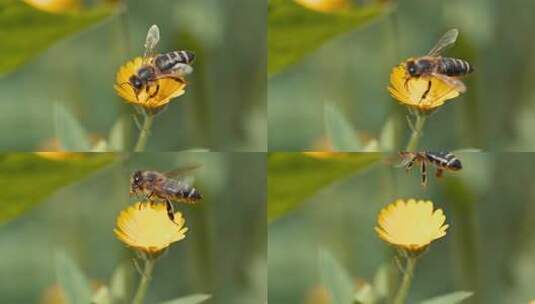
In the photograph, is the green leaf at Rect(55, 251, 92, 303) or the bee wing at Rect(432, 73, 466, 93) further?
the green leaf at Rect(55, 251, 92, 303)

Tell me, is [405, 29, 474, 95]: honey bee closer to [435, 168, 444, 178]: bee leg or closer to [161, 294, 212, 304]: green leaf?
[435, 168, 444, 178]: bee leg

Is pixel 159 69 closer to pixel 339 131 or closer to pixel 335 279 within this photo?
pixel 339 131


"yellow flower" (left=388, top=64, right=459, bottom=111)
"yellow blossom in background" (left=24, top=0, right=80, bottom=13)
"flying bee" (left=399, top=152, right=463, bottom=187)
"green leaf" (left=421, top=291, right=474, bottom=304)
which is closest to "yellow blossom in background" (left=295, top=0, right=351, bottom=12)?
"yellow flower" (left=388, top=64, right=459, bottom=111)

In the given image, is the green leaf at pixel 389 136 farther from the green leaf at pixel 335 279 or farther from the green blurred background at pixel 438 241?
the green leaf at pixel 335 279

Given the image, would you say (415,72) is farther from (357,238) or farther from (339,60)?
(357,238)

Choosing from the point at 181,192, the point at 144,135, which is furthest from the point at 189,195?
the point at 144,135

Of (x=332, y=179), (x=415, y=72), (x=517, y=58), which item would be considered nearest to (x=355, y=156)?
(x=332, y=179)
